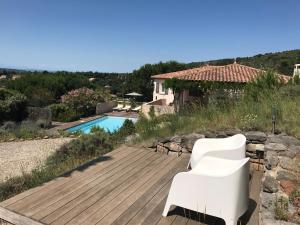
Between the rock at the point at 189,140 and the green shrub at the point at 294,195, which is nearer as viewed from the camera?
the green shrub at the point at 294,195

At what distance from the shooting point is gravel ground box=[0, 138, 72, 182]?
7.02 metres

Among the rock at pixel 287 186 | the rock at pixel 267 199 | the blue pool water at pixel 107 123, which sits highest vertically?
the rock at pixel 287 186

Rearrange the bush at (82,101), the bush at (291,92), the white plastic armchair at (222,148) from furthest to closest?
the bush at (82,101) < the bush at (291,92) < the white plastic armchair at (222,148)

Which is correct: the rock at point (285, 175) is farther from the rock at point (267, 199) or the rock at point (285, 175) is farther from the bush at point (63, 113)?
the bush at point (63, 113)

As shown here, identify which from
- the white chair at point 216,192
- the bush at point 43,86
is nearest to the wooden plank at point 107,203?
the white chair at point 216,192

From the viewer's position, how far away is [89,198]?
130 inches

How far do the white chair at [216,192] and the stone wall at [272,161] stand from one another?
0.23 metres

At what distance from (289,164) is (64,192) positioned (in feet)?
9.19

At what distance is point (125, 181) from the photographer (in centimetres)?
385

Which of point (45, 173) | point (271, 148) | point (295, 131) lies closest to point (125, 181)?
point (45, 173)

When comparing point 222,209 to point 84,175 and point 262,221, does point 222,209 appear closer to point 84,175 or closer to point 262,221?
point 262,221

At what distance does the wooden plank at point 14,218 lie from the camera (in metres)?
2.78

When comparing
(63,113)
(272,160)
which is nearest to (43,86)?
(63,113)

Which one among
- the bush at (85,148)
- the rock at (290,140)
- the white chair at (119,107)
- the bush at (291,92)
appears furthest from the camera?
the white chair at (119,107)
